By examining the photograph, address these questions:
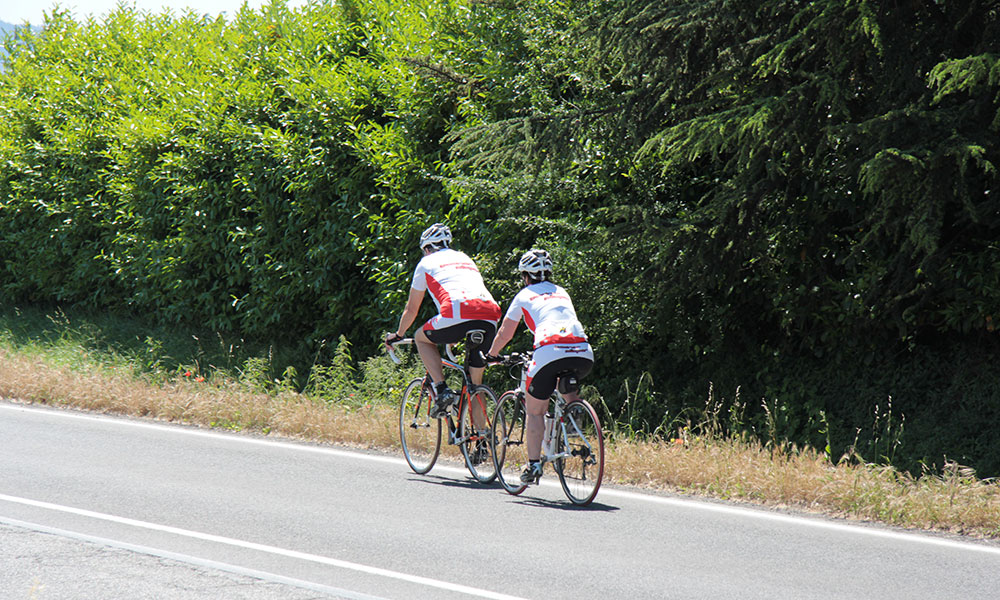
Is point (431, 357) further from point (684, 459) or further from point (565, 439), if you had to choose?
point (684, 459)

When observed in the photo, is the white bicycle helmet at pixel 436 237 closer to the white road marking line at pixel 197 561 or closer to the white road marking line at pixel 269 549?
the white road marking line at pixel 269 549

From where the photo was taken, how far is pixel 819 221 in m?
9.14

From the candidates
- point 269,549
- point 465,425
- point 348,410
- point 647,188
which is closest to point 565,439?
point 465,425

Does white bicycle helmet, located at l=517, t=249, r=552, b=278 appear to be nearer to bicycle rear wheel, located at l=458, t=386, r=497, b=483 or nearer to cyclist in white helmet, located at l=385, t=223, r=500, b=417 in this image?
cyclist in white helmet, located at l=385, t=223, r=500, b=417

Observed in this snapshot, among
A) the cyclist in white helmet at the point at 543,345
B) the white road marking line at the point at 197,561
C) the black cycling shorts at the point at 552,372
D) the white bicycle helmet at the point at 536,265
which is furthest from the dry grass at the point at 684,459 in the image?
the white road marking line at the point at 197,561

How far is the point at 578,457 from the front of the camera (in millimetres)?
7500

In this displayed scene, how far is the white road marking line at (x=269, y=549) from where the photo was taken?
5.45 meters

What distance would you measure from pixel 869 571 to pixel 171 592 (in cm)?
404

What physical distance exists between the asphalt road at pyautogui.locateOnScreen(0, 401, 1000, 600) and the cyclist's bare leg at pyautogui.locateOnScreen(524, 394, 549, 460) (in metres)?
0.43

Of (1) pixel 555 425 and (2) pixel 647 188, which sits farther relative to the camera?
(2) pixel 647 188

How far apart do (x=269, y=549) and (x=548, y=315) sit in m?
2.78

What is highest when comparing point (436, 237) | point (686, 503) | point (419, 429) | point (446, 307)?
point (436, 237)

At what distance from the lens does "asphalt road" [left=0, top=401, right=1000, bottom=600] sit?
545 cm

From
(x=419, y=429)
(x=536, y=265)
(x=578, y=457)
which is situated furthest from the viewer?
(x=419, y=429)
